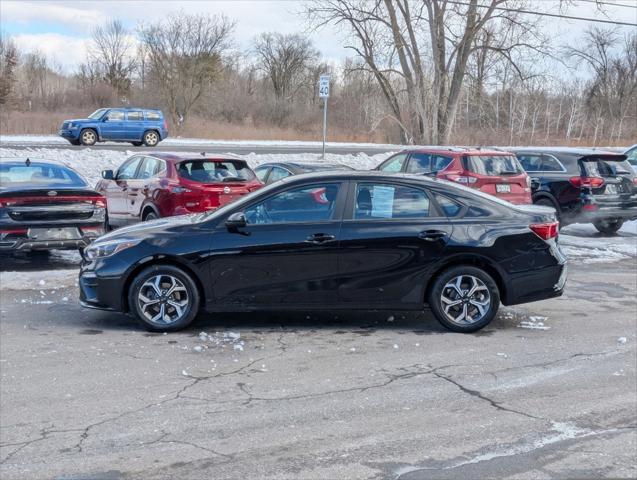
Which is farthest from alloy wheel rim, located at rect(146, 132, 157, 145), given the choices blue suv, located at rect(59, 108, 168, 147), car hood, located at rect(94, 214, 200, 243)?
car hood, located at rect(94, 214, 200, 243)

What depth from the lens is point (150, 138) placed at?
35.2 metres

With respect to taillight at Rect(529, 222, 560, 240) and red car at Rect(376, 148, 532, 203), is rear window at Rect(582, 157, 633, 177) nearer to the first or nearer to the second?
red car at Rect(376, 148, 532, 203)

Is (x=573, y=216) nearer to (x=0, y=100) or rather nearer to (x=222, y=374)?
(x=222, y=374)

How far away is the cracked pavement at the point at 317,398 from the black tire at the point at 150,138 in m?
26.8

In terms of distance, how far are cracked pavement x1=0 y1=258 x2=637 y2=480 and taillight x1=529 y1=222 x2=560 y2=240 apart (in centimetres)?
96

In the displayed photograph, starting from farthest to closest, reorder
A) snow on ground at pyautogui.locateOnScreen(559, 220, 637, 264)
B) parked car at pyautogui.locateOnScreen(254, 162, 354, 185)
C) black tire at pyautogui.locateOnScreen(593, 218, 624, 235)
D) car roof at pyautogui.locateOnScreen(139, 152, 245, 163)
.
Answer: black tire at pyautogui.locateOnScreen(593, 218, 624, 235) → parked car at pyautogui.locateOnScreen(254, 162, 354, 185) → snow on ground at pyautogui.locateOnScreen(559, 220, 637, 264) → car roof at pyautogui.locateOnScreen(139, 152, 245, 163)

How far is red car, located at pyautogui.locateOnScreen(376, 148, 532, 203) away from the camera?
48.1 ft

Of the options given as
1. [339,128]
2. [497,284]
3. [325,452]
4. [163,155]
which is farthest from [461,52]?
[325,452]

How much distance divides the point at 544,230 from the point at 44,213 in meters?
6.53

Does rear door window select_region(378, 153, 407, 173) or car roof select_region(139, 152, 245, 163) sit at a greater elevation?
rear door window select_region(378, 153, 407, 173)

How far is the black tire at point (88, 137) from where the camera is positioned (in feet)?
110

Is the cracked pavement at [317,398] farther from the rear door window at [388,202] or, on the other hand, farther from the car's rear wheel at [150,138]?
the car's rear wheel at [150,138]

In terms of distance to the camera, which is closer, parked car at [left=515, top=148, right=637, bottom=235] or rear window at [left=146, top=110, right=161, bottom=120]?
parked car at [left=515, top=148, right=637, bottom=235]

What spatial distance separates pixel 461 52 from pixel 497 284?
3349 centimetres
